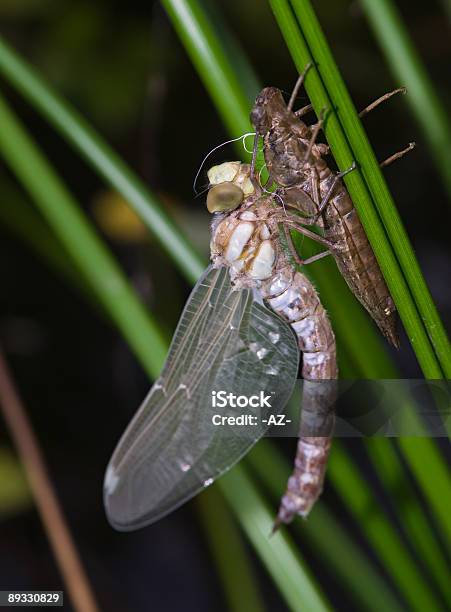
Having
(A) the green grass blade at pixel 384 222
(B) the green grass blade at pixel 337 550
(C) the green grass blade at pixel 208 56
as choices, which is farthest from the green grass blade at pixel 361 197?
(B) the green grass blade at pixel 337 550

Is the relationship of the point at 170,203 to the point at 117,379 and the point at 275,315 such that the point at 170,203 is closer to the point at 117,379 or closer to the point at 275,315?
the point at 117,379

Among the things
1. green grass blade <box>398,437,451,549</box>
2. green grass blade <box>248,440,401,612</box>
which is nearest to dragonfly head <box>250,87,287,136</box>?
green grass blade <box>398,437,451,549</box>

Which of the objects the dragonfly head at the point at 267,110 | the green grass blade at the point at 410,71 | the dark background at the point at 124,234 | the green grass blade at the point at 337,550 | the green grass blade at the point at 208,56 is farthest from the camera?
the dark background at the point at 124,234

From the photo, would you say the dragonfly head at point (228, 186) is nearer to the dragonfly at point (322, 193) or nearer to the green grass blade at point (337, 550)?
the dragonfly at point (322, 193)

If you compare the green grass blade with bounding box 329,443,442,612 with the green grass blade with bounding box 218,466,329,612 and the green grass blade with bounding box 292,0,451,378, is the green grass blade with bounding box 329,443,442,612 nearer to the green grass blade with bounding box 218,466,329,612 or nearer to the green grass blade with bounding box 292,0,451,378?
the green grass blade with bounding box 218,466,329,612

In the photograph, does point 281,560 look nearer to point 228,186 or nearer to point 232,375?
point 232,375

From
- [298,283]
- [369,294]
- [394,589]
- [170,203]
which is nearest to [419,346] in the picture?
[369,294]
